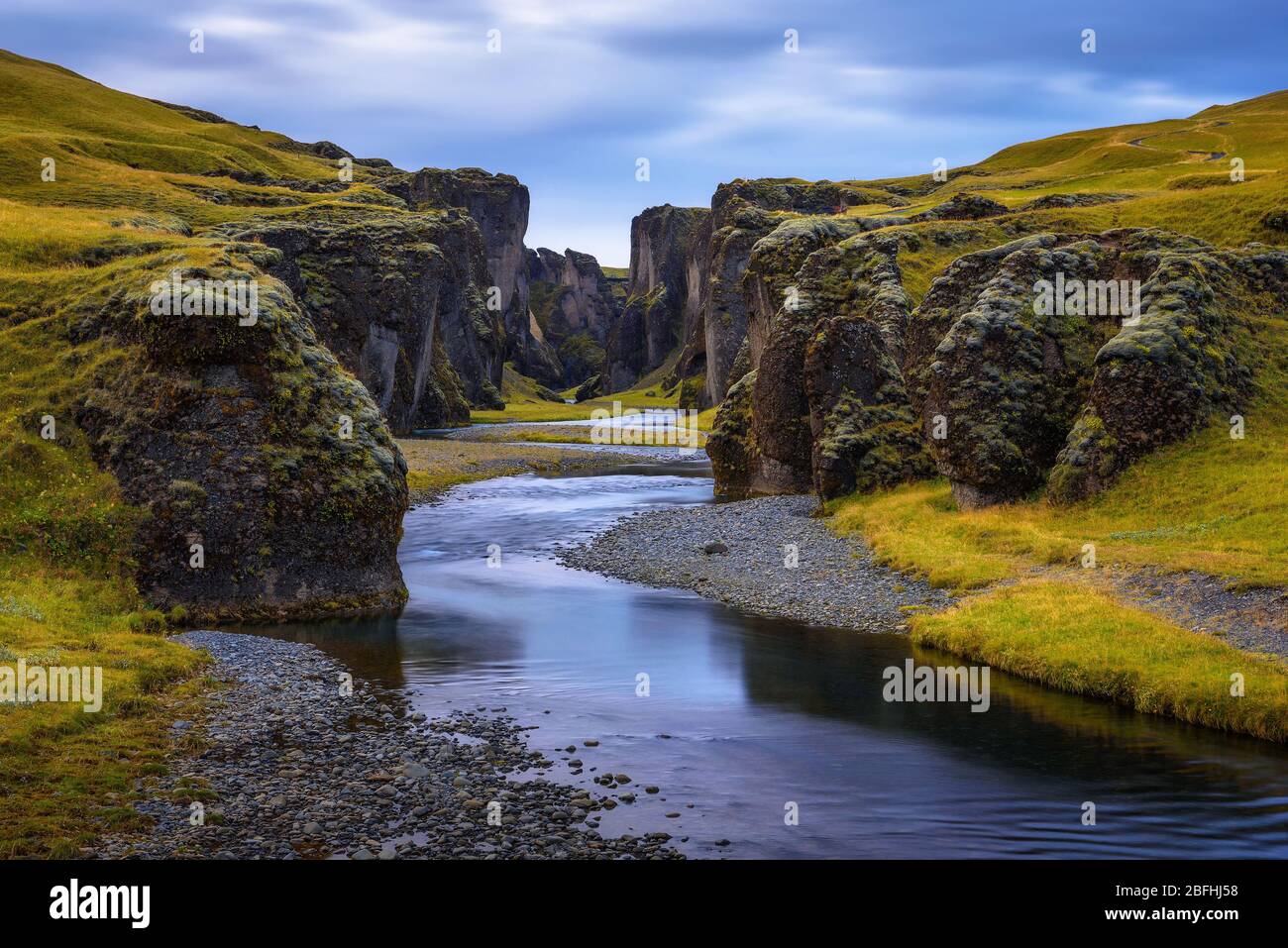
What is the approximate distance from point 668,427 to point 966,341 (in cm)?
10213

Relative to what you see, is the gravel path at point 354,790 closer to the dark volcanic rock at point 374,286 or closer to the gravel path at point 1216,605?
the gravel path at point 1216,605

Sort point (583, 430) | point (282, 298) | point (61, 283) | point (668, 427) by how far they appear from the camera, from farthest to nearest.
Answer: point (668, 427)
point (583, 430)
point (61, 283)
point (282, 298)

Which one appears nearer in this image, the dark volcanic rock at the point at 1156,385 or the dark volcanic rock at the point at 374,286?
the dark volcanic rock at the point at 1156,385

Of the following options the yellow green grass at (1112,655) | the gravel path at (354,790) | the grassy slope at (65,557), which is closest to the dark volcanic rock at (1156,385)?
the yellow green grass at (1112,655)

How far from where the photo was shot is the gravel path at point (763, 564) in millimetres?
35656

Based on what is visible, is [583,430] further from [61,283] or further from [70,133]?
[61,283]

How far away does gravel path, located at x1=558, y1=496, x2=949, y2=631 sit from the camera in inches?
1404

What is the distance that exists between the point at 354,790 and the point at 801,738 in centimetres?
1035

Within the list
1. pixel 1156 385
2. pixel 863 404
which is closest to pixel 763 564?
pixel 863 404

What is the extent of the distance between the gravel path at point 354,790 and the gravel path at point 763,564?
16.0m
